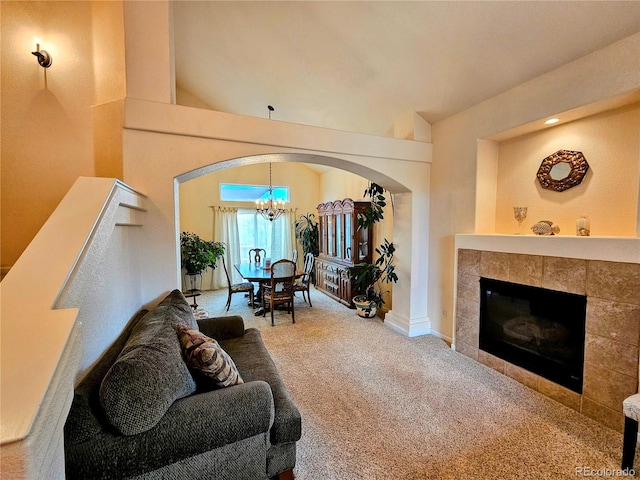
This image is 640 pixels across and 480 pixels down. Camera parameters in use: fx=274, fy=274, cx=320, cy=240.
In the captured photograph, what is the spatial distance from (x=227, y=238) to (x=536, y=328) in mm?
5935

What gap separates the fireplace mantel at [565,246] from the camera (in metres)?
1.97

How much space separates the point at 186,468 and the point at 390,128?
418 centimetres

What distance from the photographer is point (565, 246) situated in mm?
2303

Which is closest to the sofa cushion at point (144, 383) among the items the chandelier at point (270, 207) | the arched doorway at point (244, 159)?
the arched doorway at point (244, 159)

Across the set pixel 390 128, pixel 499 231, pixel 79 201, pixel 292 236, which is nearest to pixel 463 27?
pixel 390 128

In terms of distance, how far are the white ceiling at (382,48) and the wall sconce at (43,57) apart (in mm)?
1694

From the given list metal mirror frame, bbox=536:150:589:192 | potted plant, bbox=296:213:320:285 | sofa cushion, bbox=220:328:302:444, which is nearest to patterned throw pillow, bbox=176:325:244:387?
sofa cushion, bbox=220:328:302:444

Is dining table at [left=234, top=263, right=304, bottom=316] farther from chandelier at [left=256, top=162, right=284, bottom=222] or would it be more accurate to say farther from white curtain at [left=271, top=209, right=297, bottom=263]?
white curtain at [left=271, top=209, right=297, bottom=263]

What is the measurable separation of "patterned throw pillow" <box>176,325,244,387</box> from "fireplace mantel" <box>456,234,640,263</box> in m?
2.70

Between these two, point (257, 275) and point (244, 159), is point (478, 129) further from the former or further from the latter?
point (257, 275)

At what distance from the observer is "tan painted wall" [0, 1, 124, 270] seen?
2305 mm

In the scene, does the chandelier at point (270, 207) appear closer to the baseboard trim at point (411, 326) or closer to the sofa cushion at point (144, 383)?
the baseboard trim at point (411, 326)

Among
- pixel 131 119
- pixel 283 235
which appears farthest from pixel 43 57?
pixel 283 235
